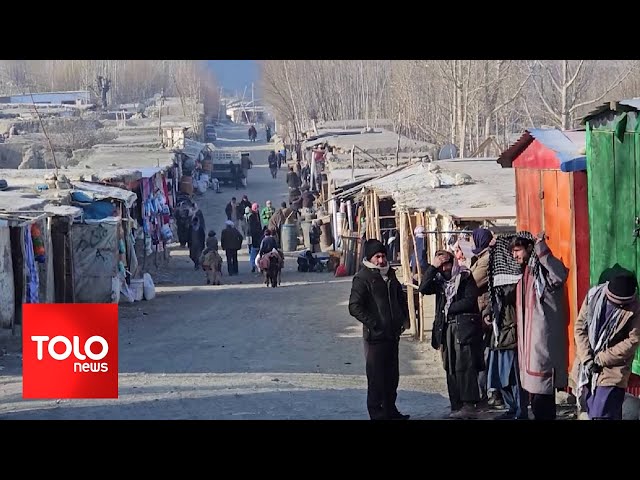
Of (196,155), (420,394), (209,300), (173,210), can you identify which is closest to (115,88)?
(196,155)

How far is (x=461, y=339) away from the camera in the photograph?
24.7 ft

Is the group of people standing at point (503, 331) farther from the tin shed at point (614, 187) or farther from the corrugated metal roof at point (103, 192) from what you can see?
the corrugated metal roof at point (103, 192)

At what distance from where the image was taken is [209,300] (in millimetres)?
16094

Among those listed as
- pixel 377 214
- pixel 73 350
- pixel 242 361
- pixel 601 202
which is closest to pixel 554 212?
pixel 601 202

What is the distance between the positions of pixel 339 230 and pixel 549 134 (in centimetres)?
1199

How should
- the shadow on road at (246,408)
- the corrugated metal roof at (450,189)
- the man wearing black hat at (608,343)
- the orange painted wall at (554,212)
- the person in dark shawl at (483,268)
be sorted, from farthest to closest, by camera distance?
the corrugated metal roof at (450,189), the shadow on road at (246,408), the orange painted wall at (554,212), the person in dark shawl at (483,268), the man wearing black hat at (608,343)

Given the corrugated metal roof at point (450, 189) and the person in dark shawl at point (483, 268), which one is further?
the corrugated metal roof at point (450, 189)

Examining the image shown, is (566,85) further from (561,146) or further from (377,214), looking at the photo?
(561,146)

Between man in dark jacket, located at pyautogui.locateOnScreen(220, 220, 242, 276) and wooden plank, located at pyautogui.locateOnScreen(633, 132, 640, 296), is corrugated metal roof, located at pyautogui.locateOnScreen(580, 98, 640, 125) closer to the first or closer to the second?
wooden plank, located at pyautogui.locateOnScreen(633, 132, 640, 296)

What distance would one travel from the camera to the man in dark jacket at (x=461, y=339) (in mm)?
7484

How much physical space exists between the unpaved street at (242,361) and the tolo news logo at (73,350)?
1.25 ft

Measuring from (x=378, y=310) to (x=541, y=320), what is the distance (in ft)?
3.33

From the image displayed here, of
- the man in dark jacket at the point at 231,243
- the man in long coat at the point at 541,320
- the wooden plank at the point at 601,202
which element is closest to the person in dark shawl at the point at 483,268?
the man in long coat at the point at 541,320
